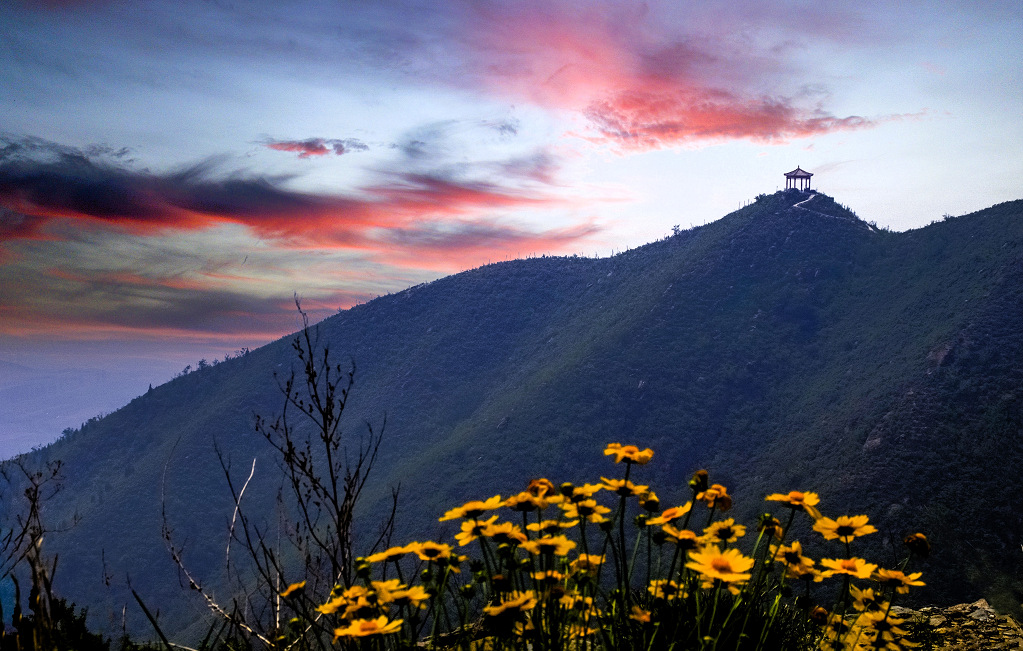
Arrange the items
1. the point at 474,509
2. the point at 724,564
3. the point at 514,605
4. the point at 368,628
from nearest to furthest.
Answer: the point at 368,628, the point at 514,605, the point at 724,564, the point at 474,509

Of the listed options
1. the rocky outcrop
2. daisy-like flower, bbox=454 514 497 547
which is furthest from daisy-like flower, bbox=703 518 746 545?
the rocky outcrop

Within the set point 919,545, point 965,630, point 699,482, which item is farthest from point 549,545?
point 965,630

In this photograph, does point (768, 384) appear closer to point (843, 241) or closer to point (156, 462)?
point (843, 241)

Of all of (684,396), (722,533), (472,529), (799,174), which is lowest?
(684,396)

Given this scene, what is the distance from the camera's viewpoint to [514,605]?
2164mm

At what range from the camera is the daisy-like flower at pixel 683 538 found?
260 centimetres

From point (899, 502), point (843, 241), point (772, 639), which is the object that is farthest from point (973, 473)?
point (843, 241)

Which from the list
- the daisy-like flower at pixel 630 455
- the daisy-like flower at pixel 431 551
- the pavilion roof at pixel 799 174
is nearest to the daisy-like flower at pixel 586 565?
the daisy-like flower at pixel 630 455

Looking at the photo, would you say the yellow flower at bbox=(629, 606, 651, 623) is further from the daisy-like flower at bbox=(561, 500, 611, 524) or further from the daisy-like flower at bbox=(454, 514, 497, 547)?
the daisy-like flower at bbox=(454, 514, 497, 547)

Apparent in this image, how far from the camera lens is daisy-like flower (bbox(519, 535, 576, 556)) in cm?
237

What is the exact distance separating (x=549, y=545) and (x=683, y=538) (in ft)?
2.02

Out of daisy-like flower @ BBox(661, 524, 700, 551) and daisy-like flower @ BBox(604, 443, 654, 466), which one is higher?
daisy-like flower @ BBox(604, 443, 654, 466)

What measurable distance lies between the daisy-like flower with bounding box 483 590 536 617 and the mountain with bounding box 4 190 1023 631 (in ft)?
54.7

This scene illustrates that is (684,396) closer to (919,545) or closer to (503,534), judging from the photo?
(919,545)
